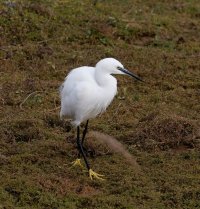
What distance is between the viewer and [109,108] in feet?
27.5

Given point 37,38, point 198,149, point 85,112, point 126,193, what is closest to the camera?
point 126,193

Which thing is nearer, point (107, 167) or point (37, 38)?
point (107, 167)

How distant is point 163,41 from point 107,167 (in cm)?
478

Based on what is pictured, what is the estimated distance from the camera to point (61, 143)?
7.11 m

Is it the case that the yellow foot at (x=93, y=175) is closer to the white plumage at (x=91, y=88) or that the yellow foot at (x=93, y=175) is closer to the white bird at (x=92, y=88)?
the white bird at (x=92, y=88)

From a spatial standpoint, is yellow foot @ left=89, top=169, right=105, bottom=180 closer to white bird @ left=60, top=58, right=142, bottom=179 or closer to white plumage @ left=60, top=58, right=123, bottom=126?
white bird @ left=60, top=58, right=142, bottom=179

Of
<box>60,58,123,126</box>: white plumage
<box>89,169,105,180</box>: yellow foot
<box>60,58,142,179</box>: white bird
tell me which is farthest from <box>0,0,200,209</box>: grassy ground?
<box>60,58,123,126</box>: white plumage

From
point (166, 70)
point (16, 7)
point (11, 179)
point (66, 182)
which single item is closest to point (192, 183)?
point (66, 182)

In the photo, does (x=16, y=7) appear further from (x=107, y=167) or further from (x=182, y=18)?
(x=107, y=167)

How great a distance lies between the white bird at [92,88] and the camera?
6.27 metres

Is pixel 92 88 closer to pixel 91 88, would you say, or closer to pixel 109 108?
pixel 91 88

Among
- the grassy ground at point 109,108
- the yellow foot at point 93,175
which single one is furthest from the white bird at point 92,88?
the grassy ground at point 109,108

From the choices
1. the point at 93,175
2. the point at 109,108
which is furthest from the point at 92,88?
the point at 109,108

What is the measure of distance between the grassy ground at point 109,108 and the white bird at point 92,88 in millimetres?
494
